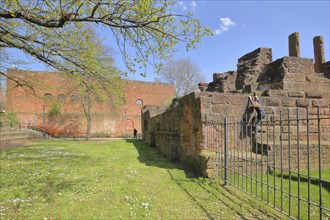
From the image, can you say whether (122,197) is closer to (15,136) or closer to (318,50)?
(15,136)

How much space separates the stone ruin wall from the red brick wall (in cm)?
1838

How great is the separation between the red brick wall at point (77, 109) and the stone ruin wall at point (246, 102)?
18.4 m

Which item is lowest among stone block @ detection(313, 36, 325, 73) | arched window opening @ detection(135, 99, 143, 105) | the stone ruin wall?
the stone ruin wall

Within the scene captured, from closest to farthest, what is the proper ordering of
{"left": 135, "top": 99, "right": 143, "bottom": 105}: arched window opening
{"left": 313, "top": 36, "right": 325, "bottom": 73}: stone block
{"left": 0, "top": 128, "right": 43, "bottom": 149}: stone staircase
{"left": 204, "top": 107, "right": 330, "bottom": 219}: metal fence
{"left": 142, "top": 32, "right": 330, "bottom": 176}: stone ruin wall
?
{"left": 204, "top": 107, "right": 330, "bottom": 219}: metal fence < {"left": 142, "top": 32, "right": 330, "bottom": 176}: stone ruin wall < {"left": 0, "top": 128, "right": 43, "bottom": 149}: stone staircase < {"left": 313, "top": 36, "right": 325, "bottom": 73}: stone block < {"left": 135, "top": 99, "right": 143, "bottom": 105}: arched window opening

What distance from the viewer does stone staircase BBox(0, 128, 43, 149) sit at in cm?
1660

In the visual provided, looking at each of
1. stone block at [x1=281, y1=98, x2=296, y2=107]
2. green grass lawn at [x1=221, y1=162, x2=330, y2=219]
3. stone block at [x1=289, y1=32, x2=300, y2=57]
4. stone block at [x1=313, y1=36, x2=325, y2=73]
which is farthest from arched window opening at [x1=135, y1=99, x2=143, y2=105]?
green grass lawn at [x1=221, y1=162, x2=330, y2=219]

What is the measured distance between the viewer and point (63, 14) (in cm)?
459

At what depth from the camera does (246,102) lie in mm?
7289

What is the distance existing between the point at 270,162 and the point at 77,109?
3130 centimetres

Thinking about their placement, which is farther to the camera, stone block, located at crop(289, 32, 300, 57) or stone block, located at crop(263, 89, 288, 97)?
stone block, located at crop(289, 32, 300, 57)


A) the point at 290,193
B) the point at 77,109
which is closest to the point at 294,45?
the point at 290,193

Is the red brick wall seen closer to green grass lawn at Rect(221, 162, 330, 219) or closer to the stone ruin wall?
the stone ruin wall

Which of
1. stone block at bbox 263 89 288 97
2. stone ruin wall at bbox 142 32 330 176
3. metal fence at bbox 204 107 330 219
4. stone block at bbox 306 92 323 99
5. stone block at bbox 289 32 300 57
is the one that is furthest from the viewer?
stone block at bbox 289 32 300 57

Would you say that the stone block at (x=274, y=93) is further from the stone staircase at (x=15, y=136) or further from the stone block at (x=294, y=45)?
the stone staircase at (x=15, y=136)
